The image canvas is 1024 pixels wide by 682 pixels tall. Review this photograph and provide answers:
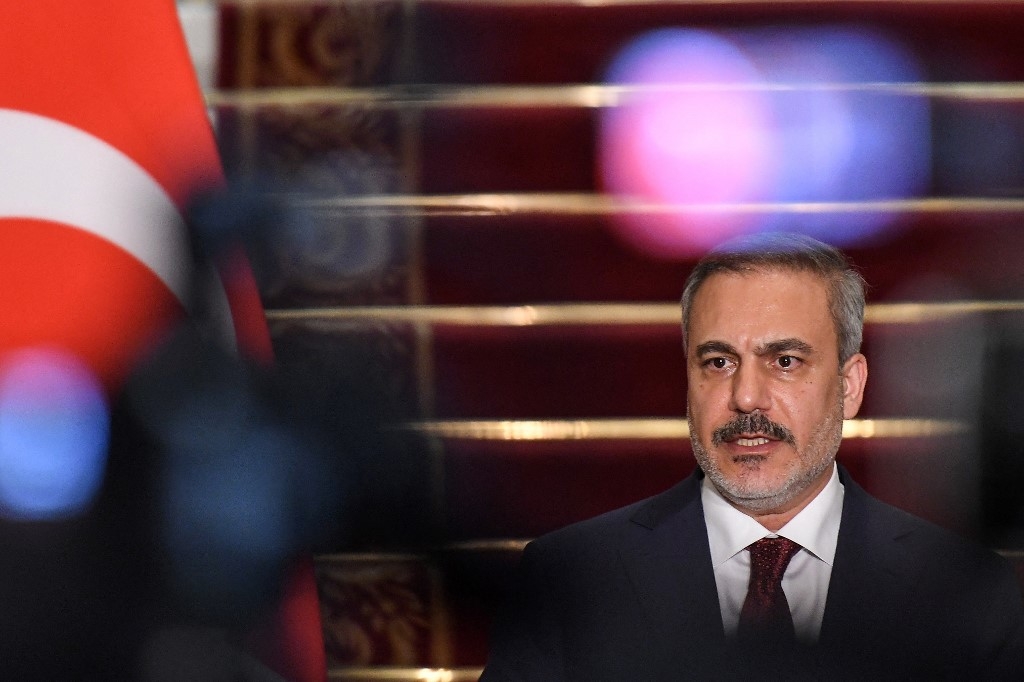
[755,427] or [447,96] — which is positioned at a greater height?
[447,96]

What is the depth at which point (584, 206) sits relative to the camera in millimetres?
1235

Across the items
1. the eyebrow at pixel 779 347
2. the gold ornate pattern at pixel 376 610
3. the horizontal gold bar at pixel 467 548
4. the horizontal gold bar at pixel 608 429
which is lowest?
the gold ornate pattern at pixel 376 610

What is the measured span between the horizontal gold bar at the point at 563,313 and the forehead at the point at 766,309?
0.20m

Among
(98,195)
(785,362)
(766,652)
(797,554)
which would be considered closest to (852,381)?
(785,362)

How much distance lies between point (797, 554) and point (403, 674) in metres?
0.51

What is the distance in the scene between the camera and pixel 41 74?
121 cm

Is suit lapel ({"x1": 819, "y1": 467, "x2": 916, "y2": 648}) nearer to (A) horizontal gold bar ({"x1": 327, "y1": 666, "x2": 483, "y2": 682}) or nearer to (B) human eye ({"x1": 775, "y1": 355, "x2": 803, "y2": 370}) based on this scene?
(B) human eye ({"x1": 775, "y1": 355, "x2": 803, "y2": 370})

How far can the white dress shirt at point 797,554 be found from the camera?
1.03 metres

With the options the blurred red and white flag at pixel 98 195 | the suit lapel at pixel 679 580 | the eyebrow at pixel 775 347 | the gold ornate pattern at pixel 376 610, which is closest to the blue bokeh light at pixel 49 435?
the blurred red and white flag at pixel 98 195

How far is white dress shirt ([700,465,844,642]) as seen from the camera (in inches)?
40.4

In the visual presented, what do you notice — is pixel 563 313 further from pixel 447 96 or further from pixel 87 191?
pixel 87 191

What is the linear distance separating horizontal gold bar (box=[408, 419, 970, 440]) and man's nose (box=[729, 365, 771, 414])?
230 mm

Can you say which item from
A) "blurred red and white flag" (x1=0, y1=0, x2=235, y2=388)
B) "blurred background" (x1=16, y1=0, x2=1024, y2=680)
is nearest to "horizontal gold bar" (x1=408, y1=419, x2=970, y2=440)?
"blurred background" (x1=16, y1=0, x2=1024, y2=680)

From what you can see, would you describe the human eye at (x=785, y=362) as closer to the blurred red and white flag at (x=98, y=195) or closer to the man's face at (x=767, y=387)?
the man's face at (x=767, y=387)
